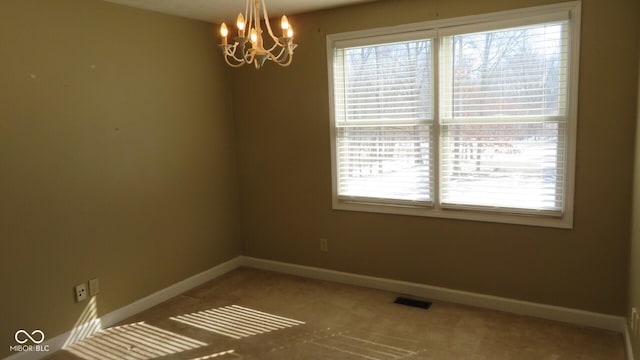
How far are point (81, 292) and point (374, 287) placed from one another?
2261 mm

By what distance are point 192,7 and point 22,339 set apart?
2551 millimetres

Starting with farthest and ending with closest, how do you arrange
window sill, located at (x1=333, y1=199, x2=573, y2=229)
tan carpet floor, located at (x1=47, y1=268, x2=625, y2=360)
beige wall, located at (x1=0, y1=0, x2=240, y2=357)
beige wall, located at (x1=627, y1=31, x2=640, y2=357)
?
window sill, located at (x1=333, y1=199, x2=573, y2=229) < tan carpet floor, located at (x1=47, y1=268, x2=625, y2=360) < beige wall, located at (x1=0, y1=0, x2=240, y2=357) < beige wall, located at (x1=627, y1=31, x2=640, y2=357)

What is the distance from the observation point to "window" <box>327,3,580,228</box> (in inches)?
120

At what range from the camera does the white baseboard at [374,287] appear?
3023 mm

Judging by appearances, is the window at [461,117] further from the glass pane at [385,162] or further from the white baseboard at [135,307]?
the white baseboard at [135,307]

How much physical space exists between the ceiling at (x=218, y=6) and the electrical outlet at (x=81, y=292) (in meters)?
2.01

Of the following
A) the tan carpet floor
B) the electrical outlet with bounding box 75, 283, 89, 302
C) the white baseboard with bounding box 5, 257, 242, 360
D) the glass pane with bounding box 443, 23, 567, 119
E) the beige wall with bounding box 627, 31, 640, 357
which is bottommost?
the tan carpet floor

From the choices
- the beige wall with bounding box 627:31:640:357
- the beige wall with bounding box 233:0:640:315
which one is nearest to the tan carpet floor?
the beige wall with bounding box 233:0:640:315

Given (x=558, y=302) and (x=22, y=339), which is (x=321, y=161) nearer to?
(x=558, y=302)

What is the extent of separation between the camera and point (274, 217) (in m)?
4.36

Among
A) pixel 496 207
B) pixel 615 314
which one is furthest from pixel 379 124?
pixel 615 314

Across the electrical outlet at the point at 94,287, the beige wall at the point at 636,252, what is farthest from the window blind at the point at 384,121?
the electrical outlet at the point at 94,287

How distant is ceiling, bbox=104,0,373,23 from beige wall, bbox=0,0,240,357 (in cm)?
12

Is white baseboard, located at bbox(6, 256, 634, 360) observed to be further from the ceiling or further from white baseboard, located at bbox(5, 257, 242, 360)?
the ceiling
